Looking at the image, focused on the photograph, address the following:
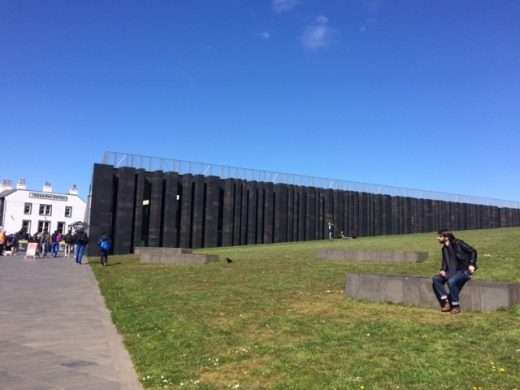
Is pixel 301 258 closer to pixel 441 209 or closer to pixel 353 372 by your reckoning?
pixel 353 372

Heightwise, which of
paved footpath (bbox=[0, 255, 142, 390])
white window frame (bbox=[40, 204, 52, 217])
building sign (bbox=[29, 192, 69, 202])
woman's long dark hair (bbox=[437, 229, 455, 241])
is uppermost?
Answer: building sign (bbox=[29, 192, 69, 202])

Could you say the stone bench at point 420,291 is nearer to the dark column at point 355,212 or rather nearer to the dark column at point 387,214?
the dark column at point 355,212

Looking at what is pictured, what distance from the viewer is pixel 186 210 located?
43.2m

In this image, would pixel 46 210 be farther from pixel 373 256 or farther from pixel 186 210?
pixel 373 256

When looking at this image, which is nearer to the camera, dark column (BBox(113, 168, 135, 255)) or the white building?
dark column (BBox(113, 168, 135, 255))

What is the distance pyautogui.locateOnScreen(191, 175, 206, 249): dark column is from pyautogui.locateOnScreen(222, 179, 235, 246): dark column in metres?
2.38

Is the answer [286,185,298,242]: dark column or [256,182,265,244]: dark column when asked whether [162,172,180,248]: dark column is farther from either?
[286,185,298,242]: dark column

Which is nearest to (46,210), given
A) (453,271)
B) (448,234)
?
(448,234)

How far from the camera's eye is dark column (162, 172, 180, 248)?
4203 cm

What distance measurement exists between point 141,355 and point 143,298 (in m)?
5.69

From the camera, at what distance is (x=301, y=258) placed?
21656mm

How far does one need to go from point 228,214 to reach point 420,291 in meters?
36.0

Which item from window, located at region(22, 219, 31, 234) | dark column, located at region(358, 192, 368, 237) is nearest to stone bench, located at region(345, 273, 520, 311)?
dark column, located at region(358, 192, 368, 237)

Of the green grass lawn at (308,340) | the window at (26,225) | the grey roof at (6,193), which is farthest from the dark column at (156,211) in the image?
the grey roof at (6,193)
